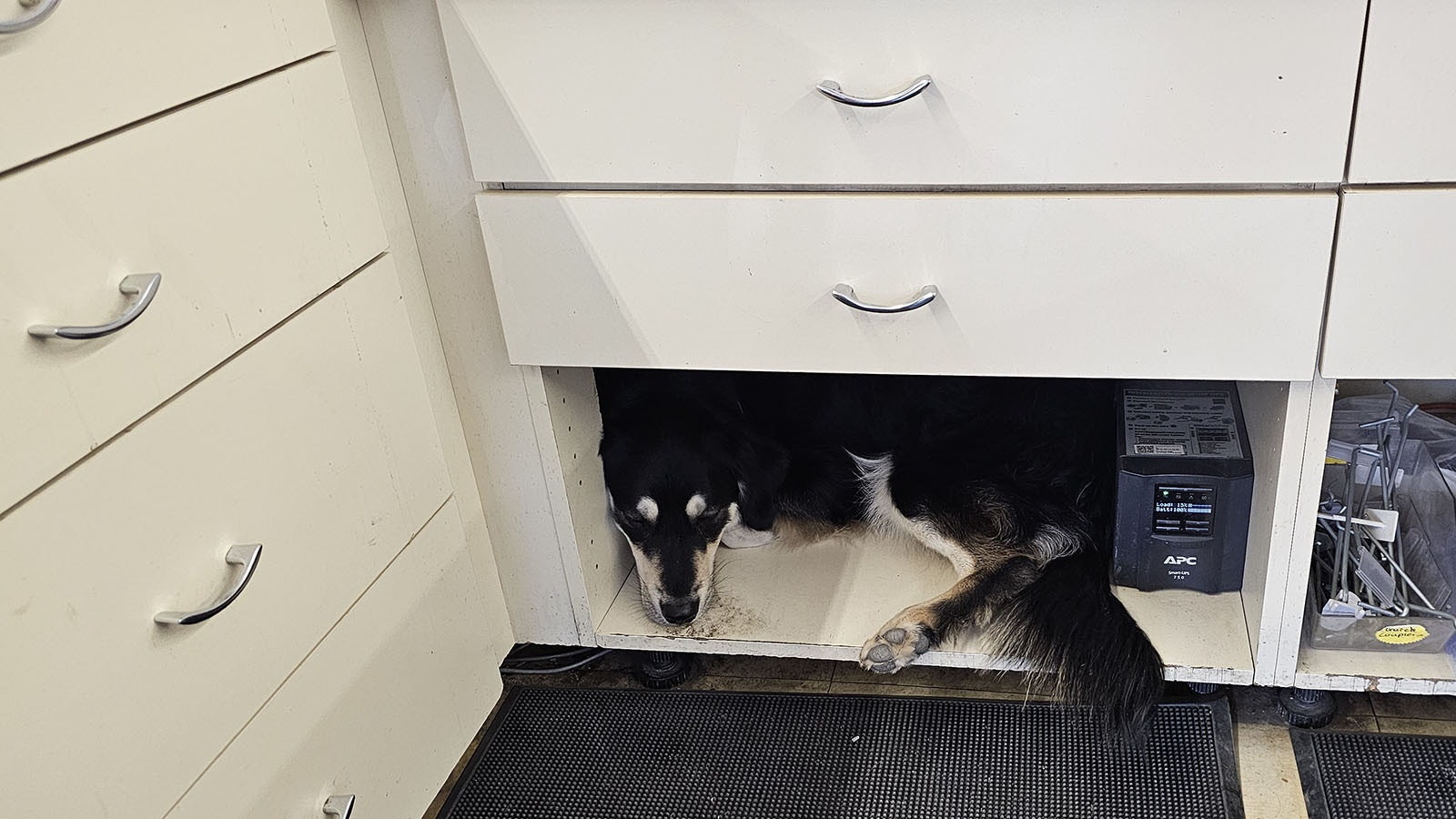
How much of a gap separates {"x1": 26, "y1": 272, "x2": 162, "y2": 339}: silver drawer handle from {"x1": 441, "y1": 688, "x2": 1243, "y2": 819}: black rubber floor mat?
0.78 metres

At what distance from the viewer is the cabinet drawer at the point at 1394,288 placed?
3.28ft

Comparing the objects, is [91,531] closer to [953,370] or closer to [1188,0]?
[953,370]

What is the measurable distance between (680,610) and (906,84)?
72cm

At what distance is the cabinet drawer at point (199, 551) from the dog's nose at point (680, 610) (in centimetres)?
40

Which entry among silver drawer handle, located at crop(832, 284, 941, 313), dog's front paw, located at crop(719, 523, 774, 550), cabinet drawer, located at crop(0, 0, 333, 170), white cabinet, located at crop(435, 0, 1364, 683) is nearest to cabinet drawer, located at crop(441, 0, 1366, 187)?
white cabinet, located at crop(435, 0, 1364, 683)

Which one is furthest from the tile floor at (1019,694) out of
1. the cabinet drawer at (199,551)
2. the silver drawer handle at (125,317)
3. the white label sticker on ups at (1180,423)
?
the silver drawer handle at (125,317)

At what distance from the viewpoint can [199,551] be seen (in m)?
0.88

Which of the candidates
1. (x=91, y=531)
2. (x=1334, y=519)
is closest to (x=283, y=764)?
(x=91, y=531)

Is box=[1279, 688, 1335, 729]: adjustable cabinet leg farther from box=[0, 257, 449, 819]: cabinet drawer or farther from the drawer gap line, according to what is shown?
the drawer gap line

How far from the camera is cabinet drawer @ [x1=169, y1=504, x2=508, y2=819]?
96 centimetres

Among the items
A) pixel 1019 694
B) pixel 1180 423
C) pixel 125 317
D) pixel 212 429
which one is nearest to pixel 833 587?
pixel 1019 694

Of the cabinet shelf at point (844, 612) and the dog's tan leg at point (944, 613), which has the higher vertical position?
the dog's tan leg at point (944, 613)

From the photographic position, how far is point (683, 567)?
4.83 feet

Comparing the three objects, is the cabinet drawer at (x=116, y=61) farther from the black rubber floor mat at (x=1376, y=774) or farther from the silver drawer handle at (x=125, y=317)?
the black rubber floor mat at (x=1376, y=774)
